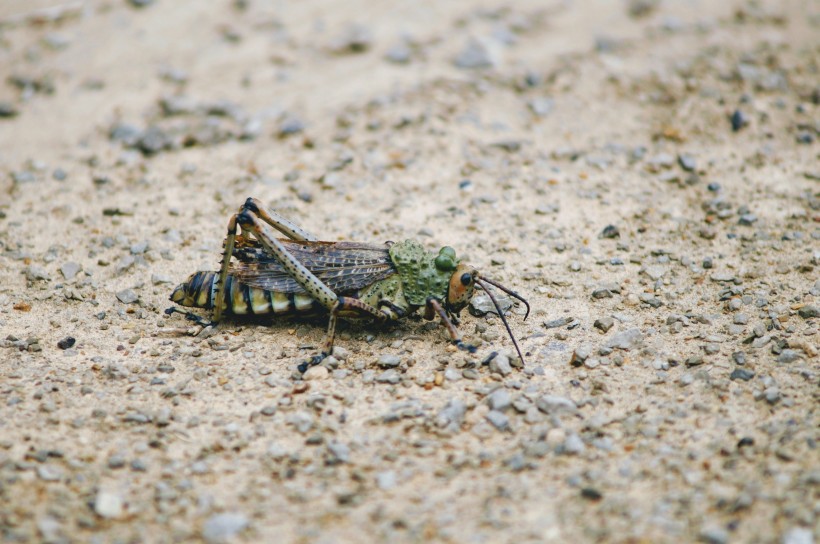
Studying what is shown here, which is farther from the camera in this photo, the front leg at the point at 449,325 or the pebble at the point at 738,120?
the pebble at the point at 738,120

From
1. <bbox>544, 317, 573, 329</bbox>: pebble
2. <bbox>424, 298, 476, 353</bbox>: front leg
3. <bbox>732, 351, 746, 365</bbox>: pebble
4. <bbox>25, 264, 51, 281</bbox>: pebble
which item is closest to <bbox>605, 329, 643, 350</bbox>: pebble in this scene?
<bbox>544, 317, 573, 329</bbox>: pebble

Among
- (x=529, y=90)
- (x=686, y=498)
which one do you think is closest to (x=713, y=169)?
(x=529, y=90)

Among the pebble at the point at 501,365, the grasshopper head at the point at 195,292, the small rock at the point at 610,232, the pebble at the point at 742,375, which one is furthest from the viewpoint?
the small rock at the point at 610,232

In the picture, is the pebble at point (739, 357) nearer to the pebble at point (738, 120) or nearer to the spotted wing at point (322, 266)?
the spotted wing at point (322, 266)

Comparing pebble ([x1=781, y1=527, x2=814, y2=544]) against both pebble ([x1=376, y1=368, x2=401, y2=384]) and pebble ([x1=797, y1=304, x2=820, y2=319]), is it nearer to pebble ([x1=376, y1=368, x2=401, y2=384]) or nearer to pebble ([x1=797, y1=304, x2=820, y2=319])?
pebble ([x1=797, y1=304, x2=820, y2=319])

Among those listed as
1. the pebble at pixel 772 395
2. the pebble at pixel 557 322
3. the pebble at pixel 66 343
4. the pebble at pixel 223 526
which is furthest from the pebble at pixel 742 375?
the pebble at pixel 66 343

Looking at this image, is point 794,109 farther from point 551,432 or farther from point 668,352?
point 551,432

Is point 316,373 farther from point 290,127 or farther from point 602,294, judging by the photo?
point 290,127
